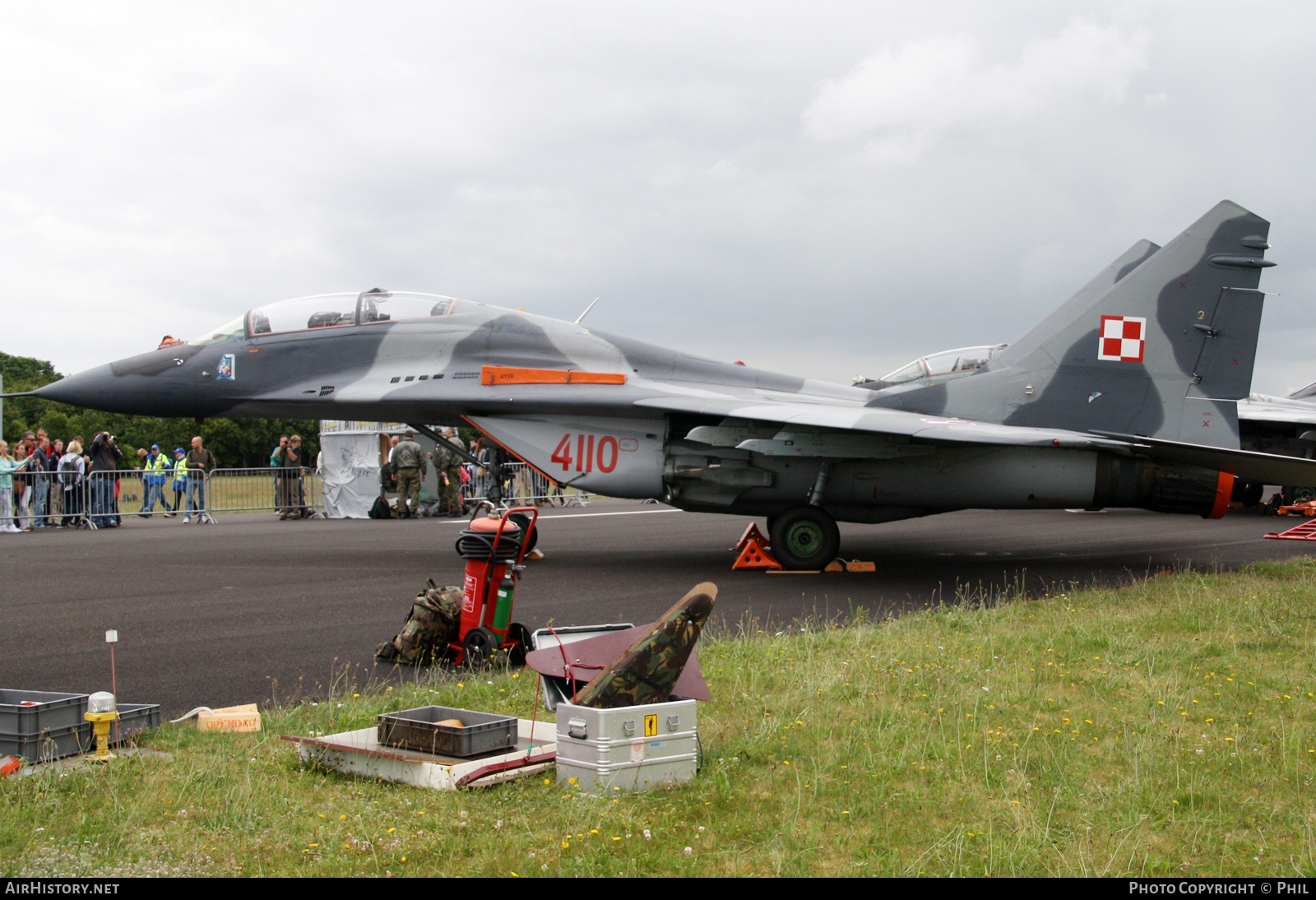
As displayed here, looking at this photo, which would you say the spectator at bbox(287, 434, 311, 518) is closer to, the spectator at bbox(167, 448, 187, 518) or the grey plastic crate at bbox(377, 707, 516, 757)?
the spectator at bbox(167, 448, 187, 518)

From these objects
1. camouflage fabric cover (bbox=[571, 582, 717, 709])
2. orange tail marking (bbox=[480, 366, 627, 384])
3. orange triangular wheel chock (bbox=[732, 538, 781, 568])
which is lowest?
orange triangular wheel chock (bbox=[732, 538, 781, 568])

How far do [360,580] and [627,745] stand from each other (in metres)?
7.39

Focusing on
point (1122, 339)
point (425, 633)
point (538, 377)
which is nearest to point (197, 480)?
point (538, 377)

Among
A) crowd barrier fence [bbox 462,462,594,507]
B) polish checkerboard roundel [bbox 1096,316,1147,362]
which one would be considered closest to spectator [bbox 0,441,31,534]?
crowd barrier fence [bbox 462,462,594,507]

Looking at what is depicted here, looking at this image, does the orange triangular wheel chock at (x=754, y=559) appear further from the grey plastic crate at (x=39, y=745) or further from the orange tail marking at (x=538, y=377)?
the grey plastic crate at (x=39, y=745)

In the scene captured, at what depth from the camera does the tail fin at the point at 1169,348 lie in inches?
432

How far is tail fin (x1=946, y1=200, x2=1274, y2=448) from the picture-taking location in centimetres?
1097

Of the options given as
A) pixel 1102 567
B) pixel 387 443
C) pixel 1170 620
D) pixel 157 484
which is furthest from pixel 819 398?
pixel 157 484

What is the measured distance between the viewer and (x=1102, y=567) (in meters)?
11.6

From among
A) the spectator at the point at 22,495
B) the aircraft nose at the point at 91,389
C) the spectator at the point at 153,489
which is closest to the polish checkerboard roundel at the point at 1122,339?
the aircraft nose at the point at 91,389

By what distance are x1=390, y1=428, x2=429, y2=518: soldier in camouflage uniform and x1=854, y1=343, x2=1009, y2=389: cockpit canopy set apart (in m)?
9.90

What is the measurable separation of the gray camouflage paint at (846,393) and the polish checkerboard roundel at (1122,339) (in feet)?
0.28

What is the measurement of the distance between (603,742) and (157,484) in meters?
21.0

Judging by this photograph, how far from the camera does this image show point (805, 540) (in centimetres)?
1102
